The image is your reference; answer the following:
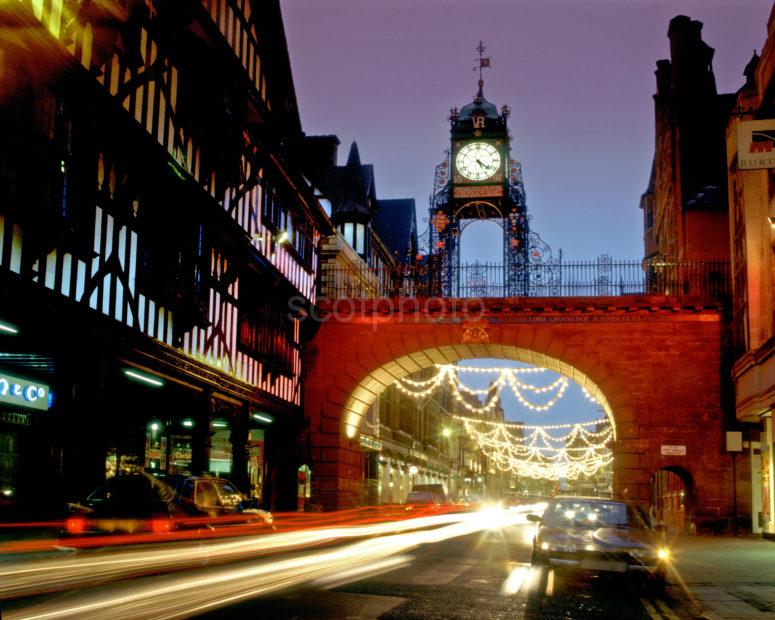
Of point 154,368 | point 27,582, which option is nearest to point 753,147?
point 154,368

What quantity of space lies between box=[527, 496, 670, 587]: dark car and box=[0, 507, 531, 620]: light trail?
2.54m

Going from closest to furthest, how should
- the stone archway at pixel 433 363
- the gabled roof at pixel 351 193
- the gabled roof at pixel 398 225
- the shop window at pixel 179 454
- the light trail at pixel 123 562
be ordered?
1. the light trail at pixel 123 562
2. the shop window at pixel 179 454
3. the stone archway at pixel 433 363
4. the gabled roof at pixel 351 193
5. the gabled roof at pixel 398 225

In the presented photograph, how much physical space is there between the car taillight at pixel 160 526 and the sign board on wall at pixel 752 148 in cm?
1045

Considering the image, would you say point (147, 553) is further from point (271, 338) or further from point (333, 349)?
point (333, 349)

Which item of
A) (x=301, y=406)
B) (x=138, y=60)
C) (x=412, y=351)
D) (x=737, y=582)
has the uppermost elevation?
(x=138, y=60)

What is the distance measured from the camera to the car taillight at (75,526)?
12641 mm

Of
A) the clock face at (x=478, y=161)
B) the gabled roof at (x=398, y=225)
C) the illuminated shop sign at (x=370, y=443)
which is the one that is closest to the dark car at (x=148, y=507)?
the clock face at (x=478, y=161)

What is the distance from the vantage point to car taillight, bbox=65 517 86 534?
12.6 m

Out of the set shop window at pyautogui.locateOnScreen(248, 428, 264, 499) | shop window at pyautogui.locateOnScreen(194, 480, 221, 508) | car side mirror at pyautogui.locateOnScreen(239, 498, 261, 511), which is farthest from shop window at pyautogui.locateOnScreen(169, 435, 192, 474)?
shop window at pyautogui.locateOnScreen(194, 480, 221, 508)

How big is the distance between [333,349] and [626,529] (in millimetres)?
17547

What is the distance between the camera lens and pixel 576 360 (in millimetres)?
28656

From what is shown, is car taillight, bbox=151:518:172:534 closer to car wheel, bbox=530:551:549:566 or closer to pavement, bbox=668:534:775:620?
car wheel, bbox=530:551:549:566

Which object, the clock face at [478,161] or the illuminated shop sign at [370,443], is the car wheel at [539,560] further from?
the illuminated shop sign at [370,443]

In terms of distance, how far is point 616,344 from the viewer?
28422 mm
